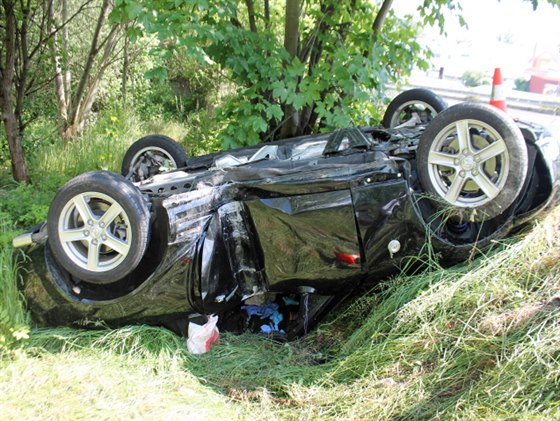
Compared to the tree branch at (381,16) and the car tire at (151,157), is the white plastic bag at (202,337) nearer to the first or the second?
the car tire at (151,157)

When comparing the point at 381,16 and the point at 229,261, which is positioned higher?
the point at 381,16

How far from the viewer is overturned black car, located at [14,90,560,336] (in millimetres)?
3135

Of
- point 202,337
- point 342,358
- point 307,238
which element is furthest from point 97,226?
point 342,358

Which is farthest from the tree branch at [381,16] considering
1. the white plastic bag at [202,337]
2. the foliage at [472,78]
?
the foliage at [472,78]

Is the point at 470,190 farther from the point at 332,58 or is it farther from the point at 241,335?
the point at 332,58

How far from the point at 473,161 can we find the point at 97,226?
232cm

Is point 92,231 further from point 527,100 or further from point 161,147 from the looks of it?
point 527,100

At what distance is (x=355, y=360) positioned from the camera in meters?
3.01

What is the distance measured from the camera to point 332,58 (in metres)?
5.83

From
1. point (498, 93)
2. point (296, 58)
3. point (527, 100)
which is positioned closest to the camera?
point (498, 93)

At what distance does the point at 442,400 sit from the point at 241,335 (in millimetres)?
1529

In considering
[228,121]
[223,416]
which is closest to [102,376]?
[223,416]

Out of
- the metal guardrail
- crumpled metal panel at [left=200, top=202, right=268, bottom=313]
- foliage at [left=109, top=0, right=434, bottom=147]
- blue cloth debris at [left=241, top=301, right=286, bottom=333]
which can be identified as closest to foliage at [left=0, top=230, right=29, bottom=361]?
crumpled metal panel at [left=200, top=202, right=268, bottom=313]

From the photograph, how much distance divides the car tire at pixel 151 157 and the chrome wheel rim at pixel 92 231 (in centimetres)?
153
